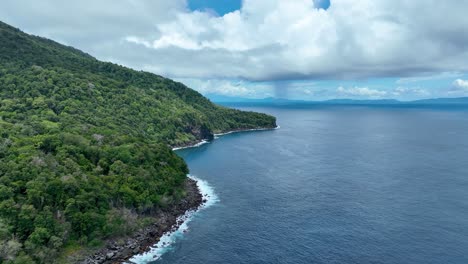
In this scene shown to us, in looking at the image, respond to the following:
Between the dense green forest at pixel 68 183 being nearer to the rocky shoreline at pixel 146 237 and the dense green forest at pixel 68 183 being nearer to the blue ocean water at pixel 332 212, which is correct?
the rocky shoreline at pixel 146 237

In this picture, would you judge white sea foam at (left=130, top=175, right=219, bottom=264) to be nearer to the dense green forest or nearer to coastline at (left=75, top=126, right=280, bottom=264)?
coastline at (left=75, top=126, right=280, bottom=264)

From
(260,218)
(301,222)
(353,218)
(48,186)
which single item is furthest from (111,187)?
(353,218)

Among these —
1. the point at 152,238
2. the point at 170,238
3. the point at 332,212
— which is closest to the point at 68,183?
the point at 152,238

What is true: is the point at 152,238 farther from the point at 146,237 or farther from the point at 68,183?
the point at 68,183

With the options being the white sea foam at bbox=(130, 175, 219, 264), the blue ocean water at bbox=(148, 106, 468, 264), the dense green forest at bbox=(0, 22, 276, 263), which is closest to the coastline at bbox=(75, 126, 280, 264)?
the white sea foam at bbox=(130, 175, 219, 264)

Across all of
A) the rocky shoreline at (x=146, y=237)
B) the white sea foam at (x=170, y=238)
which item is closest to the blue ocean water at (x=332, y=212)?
the white sea foam at (x=170, y=238)

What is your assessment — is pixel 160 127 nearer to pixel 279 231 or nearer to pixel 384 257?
pixel 279 231
